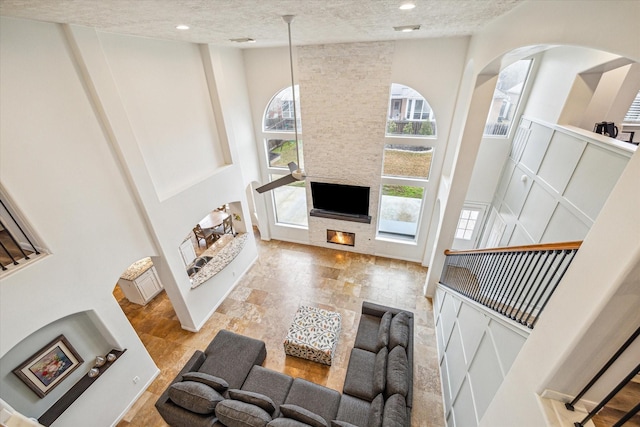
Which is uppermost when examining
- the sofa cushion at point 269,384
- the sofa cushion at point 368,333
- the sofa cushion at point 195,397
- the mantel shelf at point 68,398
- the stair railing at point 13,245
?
the stair railing at point 13,245

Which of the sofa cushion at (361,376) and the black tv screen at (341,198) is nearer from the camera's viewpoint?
the sofa cushion at (361,376)

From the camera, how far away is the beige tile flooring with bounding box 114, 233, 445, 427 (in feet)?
14.9

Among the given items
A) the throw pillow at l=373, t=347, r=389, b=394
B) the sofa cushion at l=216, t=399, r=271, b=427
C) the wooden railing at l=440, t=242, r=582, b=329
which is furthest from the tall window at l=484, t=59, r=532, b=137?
the sofa cushion at l=216, t=399, r=271, b=427

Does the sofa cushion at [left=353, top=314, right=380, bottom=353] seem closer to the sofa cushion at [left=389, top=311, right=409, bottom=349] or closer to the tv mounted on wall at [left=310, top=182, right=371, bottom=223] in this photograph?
the sofa cushion at [left=389, top=311, right=409, bottom=349]

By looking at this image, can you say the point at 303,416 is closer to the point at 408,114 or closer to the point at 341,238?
the point at 341,238

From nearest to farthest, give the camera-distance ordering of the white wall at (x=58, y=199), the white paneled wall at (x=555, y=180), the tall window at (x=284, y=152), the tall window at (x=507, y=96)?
the white wall at (x=58, y=199), the white paneled wall at (x=555, y=180), the tall window at (x=507, y=96), the tall window at (x=284, y=152)

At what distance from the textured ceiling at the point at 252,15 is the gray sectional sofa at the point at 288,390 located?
4.53 meters

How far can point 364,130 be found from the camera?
6.11 metres

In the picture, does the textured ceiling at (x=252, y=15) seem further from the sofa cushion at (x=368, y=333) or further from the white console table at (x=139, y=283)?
the sofa cushion at (x=368, y=333)

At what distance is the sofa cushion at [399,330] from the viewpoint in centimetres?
420

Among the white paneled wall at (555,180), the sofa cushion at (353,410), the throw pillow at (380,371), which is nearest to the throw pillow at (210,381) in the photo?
the sofa cushion at (353,410)

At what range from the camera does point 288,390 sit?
4.09 meters

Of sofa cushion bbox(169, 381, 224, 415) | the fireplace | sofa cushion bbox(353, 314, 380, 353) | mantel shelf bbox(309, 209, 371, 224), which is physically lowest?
sofa cushion bbox(353, 314, 380, 353)

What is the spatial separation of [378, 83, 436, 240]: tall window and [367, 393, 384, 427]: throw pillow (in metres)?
4.45
